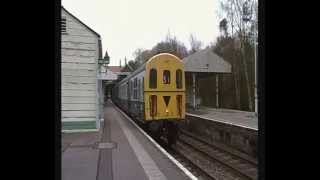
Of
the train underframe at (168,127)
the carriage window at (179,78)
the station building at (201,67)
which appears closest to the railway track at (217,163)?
the train underframe at (168,127)

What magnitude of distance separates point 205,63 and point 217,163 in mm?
21959

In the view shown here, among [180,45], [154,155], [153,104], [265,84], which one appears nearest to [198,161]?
[154,155]

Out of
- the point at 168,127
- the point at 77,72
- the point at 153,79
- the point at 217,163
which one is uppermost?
the point at 77,72

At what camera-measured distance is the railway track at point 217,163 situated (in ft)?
38.2

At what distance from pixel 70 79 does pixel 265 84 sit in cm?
1576

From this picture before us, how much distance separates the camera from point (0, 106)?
242 centimetres

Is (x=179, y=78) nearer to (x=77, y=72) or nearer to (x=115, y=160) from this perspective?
(x=77, y=72)

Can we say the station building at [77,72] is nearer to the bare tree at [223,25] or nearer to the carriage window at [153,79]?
the carriage window at [153,79]

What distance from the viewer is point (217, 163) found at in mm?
13711

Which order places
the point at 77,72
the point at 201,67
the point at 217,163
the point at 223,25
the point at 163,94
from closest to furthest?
1. the point at 217,163
2. the point at 163,94
3. the point at 77,72
4. the point at 201,67
5. the point at 223,25

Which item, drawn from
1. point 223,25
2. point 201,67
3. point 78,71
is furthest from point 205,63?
point 78,71

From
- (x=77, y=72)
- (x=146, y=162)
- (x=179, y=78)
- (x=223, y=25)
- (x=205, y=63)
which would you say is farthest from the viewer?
(x=223, y=25)

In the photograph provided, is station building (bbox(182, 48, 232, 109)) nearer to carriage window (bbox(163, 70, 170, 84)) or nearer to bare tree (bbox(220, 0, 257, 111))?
bare tree (bbox(220, 0, 257, 111))

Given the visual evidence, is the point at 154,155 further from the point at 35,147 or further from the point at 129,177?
the point at 35,147
